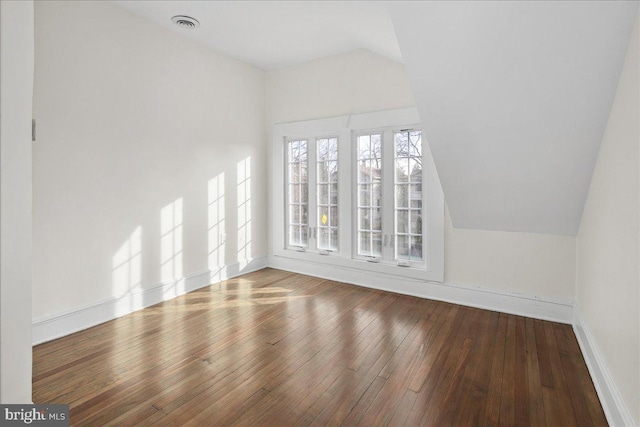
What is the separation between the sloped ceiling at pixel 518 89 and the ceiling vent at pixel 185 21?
2.26m

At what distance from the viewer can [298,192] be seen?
180 inches

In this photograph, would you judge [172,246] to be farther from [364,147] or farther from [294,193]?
[364,147]

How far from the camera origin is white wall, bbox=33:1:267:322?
257cm

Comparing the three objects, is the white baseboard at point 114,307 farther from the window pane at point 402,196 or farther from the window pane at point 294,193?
the window pane at point 402,196

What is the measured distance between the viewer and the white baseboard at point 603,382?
5.21 feet

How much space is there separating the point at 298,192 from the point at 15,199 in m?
3.84

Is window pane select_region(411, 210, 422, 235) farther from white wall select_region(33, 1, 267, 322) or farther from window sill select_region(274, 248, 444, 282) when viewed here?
Answer: white wall select_region(33, 1, 267, 322)

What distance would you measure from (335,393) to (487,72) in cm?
202

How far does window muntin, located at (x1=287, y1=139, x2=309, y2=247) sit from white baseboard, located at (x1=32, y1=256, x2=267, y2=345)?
0.95 meters

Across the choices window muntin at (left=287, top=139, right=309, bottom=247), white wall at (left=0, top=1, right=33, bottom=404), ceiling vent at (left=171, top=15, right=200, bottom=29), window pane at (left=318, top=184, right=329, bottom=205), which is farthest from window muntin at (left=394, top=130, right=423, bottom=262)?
white wall at (left=0, top=1, right=33, bottom=404)

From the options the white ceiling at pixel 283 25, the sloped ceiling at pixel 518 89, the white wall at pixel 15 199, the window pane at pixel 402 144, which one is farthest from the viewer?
the window pane at pixel 402 144

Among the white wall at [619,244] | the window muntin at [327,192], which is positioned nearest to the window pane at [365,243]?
the window muntin at [327,192]

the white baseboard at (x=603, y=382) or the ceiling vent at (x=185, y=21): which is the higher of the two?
the ceiling vent at (x=185, y=21)

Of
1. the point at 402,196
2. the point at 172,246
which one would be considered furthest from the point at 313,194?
the point at 172,246
